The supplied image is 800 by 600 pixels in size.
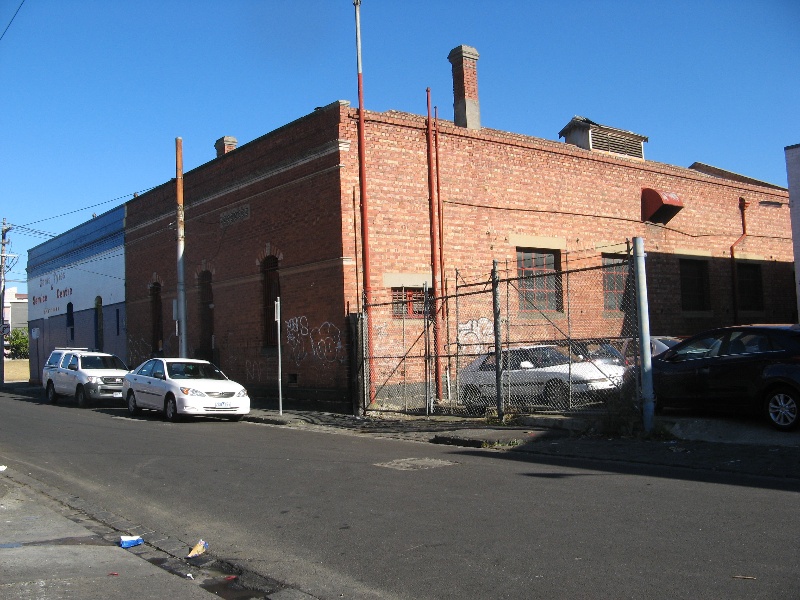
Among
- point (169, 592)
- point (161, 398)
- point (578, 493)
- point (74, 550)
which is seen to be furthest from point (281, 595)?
point (161, 398)

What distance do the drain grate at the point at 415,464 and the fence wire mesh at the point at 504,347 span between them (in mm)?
3399

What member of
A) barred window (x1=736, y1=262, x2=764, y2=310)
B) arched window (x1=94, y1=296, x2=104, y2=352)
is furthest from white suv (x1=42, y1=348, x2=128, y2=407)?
barred window (x1=736, y1=262, x2=764, y2=310)

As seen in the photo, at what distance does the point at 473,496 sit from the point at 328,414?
10.00 m

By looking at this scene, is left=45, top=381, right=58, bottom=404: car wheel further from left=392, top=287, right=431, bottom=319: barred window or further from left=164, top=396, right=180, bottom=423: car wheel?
left=392, top=287, right=431, bottom=319: barred window

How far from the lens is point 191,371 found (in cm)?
1802

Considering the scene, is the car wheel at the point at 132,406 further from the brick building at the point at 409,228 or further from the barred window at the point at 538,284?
the barred window at the point at 538,284

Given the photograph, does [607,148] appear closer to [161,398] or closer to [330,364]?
[330,364]

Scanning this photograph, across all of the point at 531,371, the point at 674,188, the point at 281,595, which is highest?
the point at 674,188

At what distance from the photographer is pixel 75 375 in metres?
22.9

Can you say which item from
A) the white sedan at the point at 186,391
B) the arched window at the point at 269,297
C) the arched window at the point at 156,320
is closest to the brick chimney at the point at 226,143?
the arched window at the point at 156,320

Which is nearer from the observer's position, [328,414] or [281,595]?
[281,595]

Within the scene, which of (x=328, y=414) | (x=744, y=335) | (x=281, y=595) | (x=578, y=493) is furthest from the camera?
(x=328, y=414)

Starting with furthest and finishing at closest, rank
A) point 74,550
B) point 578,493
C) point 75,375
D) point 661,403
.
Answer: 1. point 75,375
2. point 661,403
3. point 578,493
4. point 74,550

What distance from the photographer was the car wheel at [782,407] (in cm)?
1031
